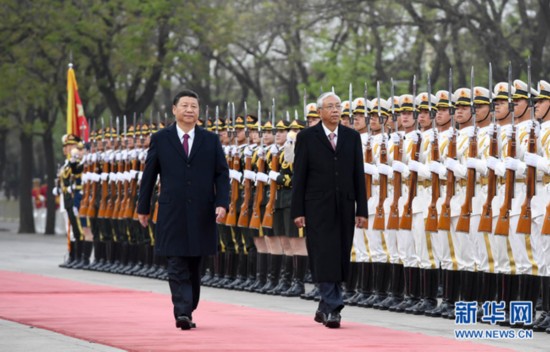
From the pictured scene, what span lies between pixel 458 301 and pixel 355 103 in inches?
128

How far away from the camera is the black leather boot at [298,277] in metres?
18.0

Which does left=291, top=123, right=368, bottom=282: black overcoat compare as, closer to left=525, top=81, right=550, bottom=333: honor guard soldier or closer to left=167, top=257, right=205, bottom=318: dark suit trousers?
left=167, top=257, right=205, bottom=318: dark suit trousers

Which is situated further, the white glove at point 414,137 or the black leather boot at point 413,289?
the black leather boot at point 413,289

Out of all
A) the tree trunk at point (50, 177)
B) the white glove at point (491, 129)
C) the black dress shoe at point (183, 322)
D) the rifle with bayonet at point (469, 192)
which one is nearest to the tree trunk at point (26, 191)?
the tree trunk at point (50, 177)

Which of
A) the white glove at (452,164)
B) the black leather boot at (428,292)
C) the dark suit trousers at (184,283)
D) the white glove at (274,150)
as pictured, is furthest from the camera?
the white glove at (274,150)

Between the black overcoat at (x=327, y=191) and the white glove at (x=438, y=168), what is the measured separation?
1566 mm

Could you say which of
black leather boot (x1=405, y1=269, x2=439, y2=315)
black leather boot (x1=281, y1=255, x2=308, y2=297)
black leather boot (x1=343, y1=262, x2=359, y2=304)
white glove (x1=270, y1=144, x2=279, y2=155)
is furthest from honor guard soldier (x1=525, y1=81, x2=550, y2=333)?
white glove (x1=270, y1=144, x2=279, y2=155)

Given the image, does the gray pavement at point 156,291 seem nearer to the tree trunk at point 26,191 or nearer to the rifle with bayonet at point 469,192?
the rifle with bayonet at point 469,192

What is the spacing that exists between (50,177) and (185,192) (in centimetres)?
3004

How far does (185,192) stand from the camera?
42.4ft

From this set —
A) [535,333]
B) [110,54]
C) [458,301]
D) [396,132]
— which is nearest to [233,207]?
[396,132]

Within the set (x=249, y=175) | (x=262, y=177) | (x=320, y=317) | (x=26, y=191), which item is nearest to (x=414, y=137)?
(x=320, y=317)

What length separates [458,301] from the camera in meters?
14.5

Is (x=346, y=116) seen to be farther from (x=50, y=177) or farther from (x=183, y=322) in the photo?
(x=50, y=177)
